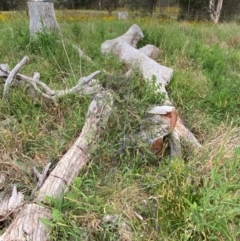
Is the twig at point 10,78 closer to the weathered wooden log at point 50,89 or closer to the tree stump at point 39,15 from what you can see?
the weathered wooden log at point 50,89

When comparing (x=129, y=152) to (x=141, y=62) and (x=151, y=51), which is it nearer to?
(x=141, y=62)

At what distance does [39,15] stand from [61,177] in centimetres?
313

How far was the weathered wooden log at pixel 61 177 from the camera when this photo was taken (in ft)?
5.50

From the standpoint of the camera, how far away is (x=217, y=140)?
2590mm

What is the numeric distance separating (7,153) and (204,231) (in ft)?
5.59

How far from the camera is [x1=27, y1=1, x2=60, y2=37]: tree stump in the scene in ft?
13.7

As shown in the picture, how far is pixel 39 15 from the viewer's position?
4211mm

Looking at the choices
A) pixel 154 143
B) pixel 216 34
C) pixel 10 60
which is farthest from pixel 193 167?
pixel 216 34

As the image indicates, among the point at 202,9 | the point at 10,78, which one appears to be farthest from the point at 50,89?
the point at 202,9

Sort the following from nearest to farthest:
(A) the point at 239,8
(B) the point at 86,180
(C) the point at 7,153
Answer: (B) the point at 86,180
(C) the point at 7,153
(A) the point at 239,8

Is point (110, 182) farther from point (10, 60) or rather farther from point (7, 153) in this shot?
point (10, 60)

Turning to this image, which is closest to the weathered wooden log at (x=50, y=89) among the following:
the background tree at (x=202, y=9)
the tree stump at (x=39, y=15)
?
the tree stump at (x=39, y=15)

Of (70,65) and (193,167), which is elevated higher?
(70,65)

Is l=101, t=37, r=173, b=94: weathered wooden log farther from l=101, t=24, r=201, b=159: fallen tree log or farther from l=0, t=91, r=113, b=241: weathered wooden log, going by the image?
l=0, t=91, r=113, b=241: weathered wooden log
